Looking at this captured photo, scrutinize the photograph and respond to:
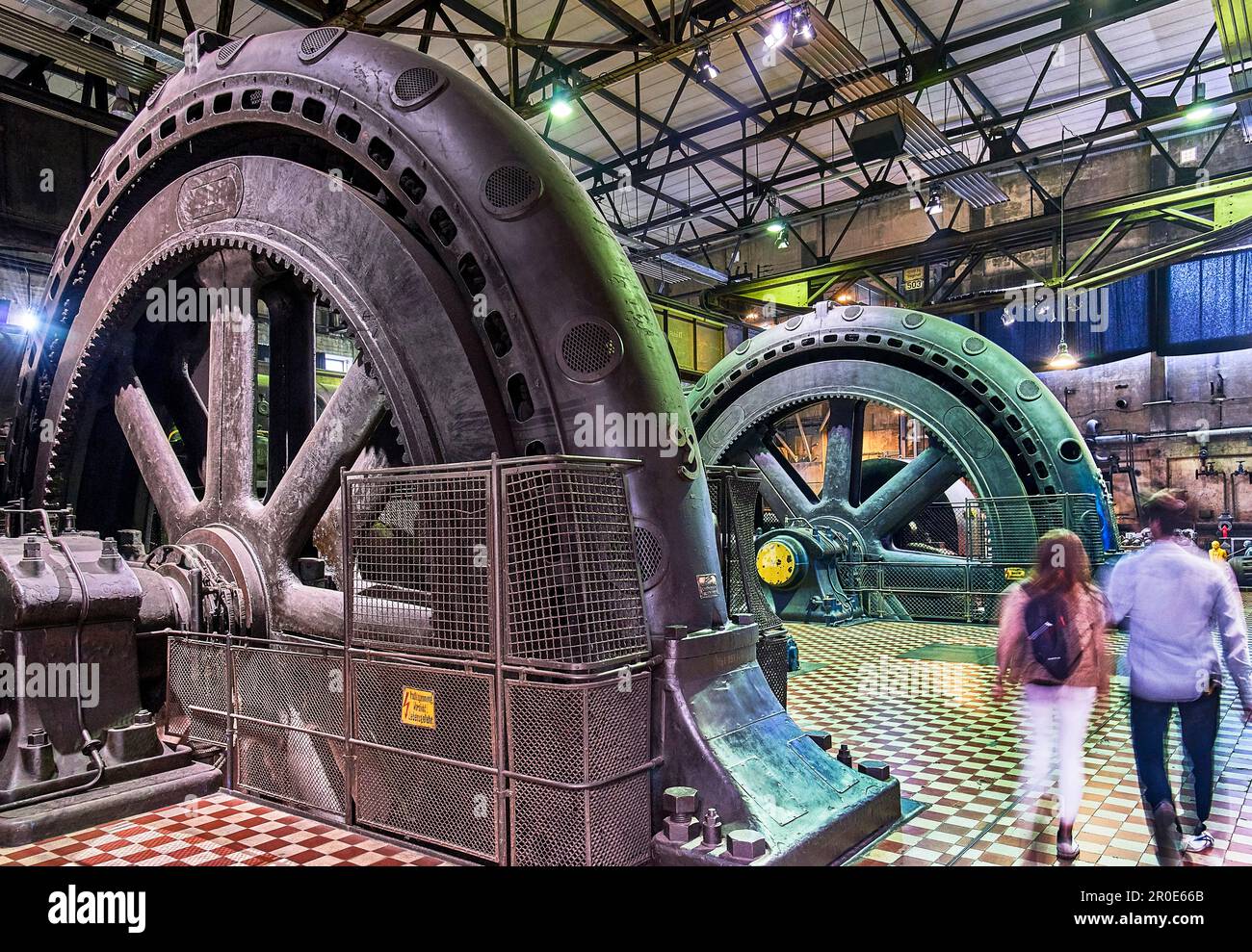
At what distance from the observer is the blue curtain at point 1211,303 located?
14.9m

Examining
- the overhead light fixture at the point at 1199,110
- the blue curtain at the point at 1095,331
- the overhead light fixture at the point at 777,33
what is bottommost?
the blue curtain at the point at 1095,331

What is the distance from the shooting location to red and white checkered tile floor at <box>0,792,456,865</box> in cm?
279

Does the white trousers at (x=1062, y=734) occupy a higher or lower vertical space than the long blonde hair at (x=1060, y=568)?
lower

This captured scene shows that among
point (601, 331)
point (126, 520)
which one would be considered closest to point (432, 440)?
point (601, 331)

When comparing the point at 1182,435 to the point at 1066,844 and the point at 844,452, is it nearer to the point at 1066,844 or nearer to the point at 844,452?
the point at 844,452

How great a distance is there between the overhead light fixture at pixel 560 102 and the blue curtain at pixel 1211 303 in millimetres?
12322

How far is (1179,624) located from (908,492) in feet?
21.4

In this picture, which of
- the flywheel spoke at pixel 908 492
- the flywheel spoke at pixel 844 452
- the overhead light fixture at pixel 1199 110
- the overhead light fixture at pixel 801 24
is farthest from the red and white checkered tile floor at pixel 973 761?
the overhead light fixture at pixel 1199 110

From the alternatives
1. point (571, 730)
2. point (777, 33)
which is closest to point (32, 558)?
point (571, 730)

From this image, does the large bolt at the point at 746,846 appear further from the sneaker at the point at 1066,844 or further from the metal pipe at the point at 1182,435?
the metal pipe at the point at 1182,435

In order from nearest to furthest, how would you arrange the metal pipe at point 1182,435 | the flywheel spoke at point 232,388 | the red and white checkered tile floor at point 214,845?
the red and white checkered tile floor at point 214,845 < the flywheel spoke at point 232,388 < the metal pipe at point 1182,435

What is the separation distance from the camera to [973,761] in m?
4.09

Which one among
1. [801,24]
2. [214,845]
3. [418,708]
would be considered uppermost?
[801,24]

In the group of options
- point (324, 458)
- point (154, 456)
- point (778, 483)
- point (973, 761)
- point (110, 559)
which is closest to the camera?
point (110, 559)
